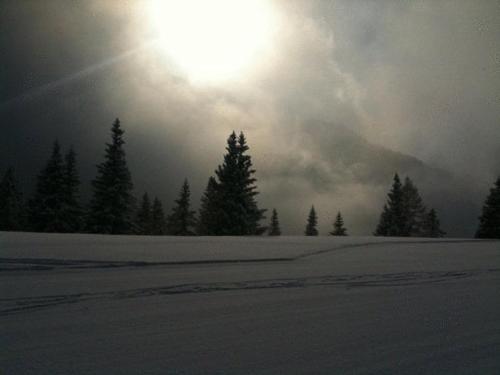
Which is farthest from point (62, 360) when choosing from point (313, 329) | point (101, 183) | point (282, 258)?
point (101, 183)

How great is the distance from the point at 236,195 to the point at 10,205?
2937 centimetres

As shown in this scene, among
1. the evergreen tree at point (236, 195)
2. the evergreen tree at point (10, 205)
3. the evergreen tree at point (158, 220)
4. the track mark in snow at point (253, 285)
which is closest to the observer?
the track mark in snow at point (253, 285)

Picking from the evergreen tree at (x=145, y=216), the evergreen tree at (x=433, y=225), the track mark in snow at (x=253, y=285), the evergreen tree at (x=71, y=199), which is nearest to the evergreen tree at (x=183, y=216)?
the evergreen tree at (x=145, y=216)

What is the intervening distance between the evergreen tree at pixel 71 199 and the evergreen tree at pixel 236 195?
1362cm

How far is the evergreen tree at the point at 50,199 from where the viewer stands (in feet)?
111

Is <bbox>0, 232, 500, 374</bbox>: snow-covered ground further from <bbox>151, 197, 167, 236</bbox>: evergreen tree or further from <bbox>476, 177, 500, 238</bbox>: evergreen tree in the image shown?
<bbox>151, 197, 167, 236</bbox>: evergreen tree

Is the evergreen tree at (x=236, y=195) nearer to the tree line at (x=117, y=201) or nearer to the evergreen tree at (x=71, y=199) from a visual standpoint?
the tree line at (x=117, y=201)

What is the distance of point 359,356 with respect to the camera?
277 centimetres

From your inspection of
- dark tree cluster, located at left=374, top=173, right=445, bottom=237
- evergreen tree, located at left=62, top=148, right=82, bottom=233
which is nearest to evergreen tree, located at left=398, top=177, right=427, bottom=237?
dark tree cluster, located at left=374, top=173, right=445, bottom=237

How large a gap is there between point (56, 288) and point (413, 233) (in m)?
48.0

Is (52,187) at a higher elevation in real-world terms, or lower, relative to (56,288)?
higher

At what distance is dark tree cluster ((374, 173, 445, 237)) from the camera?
46.2m

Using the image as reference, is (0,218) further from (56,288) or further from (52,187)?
(56,288)

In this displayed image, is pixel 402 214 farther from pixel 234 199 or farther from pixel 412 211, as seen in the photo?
pixel 234 199
